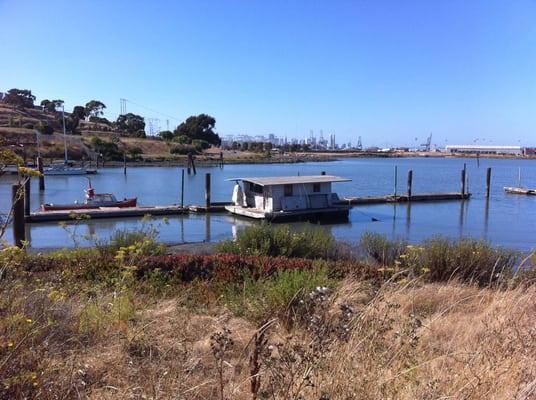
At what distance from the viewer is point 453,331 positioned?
4785mm

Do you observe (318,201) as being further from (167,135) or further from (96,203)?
(167,135)

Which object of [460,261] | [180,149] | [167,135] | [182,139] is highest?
[167,135]

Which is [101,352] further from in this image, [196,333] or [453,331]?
[453,331]

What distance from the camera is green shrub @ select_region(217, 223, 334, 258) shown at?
12.4m

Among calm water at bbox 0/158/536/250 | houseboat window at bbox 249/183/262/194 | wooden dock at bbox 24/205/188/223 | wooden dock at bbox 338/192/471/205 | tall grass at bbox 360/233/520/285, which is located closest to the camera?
tall grass at bbox 360/233/520/285

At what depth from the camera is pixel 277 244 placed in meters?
12.8

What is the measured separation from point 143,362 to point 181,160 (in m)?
116

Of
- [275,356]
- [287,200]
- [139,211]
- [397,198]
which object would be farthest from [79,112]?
[275,356]

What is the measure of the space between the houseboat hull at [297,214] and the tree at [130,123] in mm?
125902

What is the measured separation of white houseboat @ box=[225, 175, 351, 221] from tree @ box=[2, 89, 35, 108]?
134031 millimetres

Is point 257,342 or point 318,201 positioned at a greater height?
point 257,342

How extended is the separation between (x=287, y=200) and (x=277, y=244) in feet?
63.8

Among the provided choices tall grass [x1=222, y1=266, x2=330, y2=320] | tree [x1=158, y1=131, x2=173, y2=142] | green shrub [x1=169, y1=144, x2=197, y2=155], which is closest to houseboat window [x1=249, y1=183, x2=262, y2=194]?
tall grass [x1=222, y1=266, x2=330, y2=320]

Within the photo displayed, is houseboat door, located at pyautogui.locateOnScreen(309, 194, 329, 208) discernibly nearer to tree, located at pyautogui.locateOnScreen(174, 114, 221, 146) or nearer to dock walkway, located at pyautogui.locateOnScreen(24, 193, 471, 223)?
dock walkway, located at pyautogui.locateOnScreen(24, 193, 471, 223)
